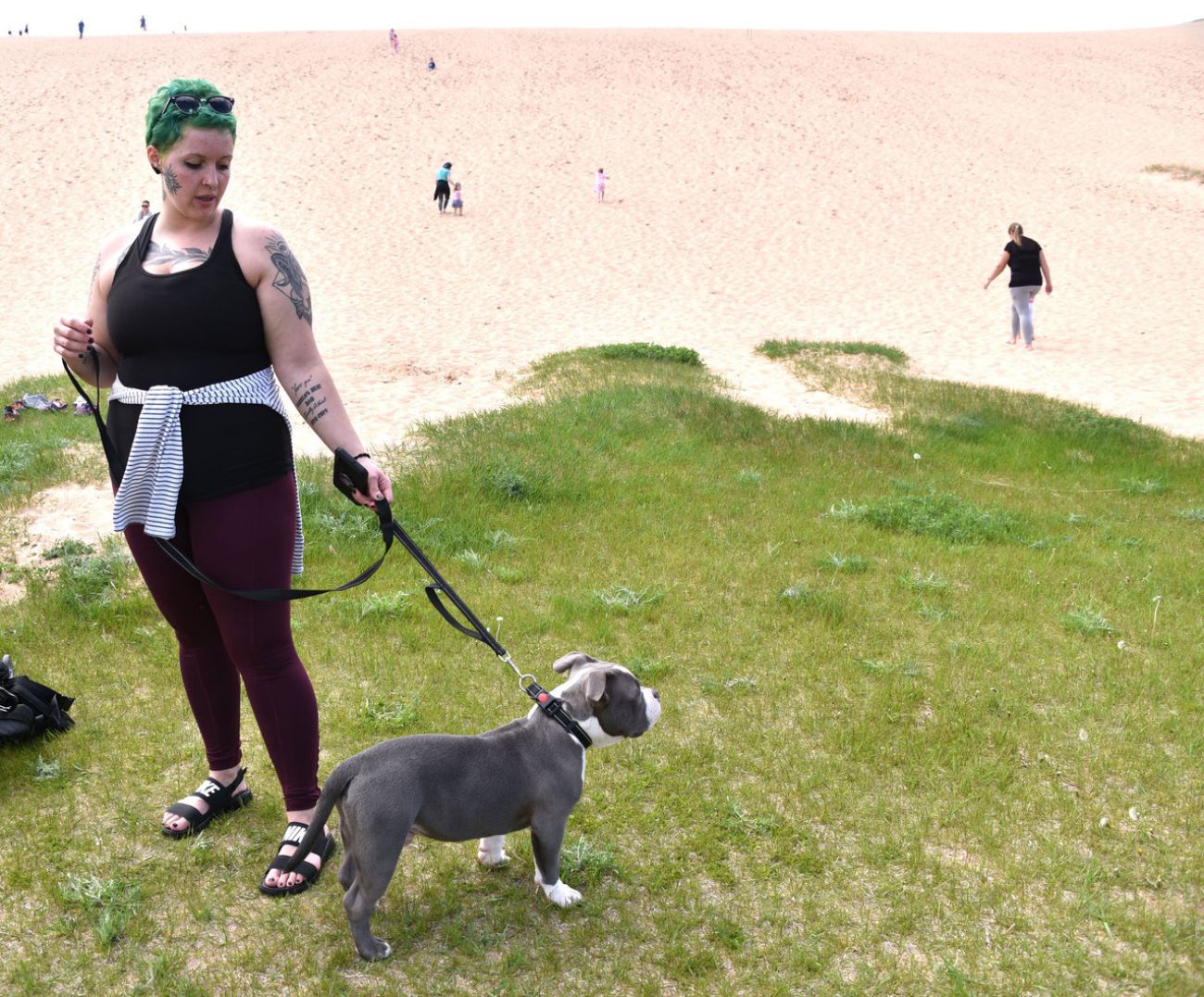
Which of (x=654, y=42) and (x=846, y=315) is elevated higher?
(x=654, y=42)

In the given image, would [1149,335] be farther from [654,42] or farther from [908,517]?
[654,42]

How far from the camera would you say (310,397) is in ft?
11.7

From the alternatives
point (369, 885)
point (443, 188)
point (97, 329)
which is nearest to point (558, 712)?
point (369, 885)

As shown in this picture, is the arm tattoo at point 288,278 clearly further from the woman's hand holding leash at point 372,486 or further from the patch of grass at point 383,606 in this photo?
the patch of grass at point 383,606

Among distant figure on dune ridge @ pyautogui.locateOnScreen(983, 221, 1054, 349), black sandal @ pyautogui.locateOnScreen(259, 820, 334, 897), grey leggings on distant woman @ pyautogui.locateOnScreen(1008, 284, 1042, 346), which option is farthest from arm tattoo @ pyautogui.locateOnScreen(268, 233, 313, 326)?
grey leggings on distant woman @ pyautogui.locateOnScreen(1008, 284, 1042, 346)

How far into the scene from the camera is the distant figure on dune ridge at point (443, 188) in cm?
3066

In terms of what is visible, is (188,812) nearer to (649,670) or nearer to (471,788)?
(471,788)

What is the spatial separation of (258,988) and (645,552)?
4.69 meters

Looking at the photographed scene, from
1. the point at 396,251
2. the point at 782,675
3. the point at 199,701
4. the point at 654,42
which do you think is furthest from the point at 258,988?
the point at 654,42

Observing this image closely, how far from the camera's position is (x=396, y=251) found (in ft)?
89.2

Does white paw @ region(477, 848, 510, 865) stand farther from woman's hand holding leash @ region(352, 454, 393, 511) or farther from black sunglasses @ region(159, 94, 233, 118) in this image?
black sunglasses @ region(159, 94, 233, 118)

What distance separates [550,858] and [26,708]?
2640 millimetres

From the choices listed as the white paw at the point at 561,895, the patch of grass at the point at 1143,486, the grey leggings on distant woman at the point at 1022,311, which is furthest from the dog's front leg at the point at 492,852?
the grey leggings on distant woman at the point at 1022,311

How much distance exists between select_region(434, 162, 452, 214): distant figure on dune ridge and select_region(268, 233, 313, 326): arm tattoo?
28.6 metres
